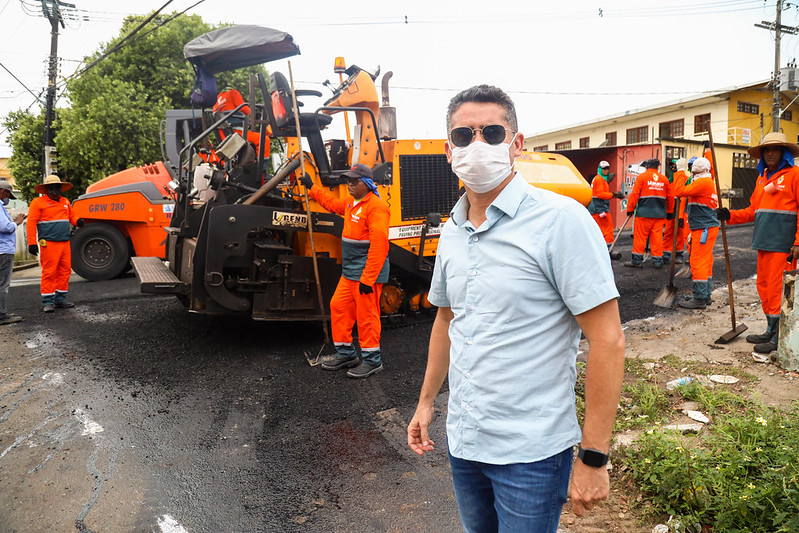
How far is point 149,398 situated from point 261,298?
1.45 meters

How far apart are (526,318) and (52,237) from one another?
8.06 meters

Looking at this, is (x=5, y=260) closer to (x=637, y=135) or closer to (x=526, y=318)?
(x=526, y=318)

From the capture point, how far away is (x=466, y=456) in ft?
5.23

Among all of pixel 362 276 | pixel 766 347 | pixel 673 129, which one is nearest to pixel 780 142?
pixel 766 347

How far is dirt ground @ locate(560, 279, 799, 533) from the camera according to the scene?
9.05ft

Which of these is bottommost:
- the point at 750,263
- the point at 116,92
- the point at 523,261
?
the point at 750,263

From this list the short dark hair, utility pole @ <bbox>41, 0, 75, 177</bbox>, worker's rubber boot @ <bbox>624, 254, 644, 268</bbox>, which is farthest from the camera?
utility pole @ <bbox>41, 0, 75, 177</bbox>

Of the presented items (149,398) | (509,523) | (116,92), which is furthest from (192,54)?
(116,92)

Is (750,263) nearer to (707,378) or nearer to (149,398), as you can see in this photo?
(707,378)

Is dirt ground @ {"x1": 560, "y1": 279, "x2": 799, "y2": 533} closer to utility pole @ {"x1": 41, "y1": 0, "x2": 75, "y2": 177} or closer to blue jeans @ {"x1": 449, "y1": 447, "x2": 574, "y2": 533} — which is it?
blue jeans @ {"x1": 449, "y1": 447, "x2": 574, "y2": 533}

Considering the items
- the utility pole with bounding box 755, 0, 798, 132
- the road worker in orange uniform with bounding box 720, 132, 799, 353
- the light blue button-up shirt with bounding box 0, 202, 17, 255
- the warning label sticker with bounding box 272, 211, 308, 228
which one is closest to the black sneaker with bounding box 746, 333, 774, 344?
the road worker in orange uniform with bounding box 720, 132, 799, 353

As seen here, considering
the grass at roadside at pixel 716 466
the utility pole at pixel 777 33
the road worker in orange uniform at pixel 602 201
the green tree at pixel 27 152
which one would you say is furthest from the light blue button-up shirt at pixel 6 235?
the utility pole at pixel 777 33

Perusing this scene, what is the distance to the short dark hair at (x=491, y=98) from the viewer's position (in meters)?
1.69

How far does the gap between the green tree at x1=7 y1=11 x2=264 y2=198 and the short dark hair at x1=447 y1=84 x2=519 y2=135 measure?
16.9 m
